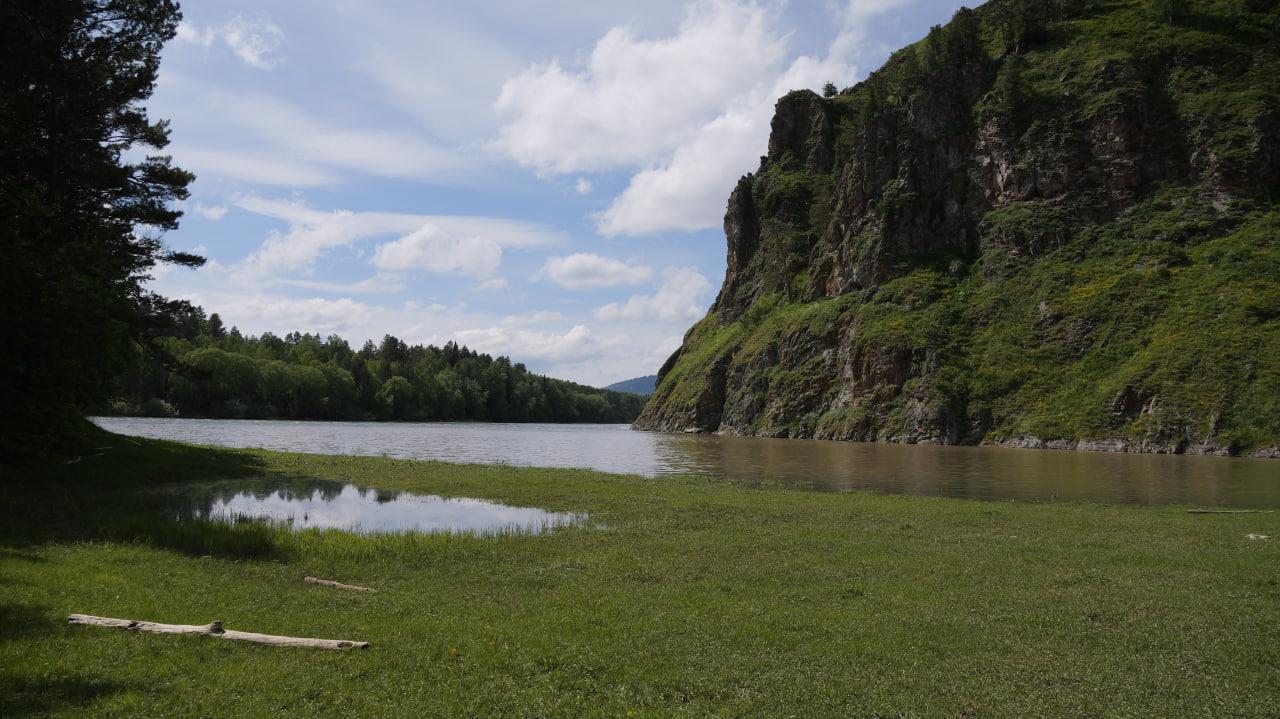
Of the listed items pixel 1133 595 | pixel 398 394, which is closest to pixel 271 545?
pixel 1133 595

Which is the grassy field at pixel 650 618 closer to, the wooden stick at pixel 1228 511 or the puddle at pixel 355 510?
the puddle at pixel 355 510

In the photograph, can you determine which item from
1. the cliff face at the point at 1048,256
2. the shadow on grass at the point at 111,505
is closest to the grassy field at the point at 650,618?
the shadow on grass at the point at 111,505

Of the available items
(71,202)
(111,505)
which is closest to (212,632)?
(111,505)

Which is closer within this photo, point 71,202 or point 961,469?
A: point 71,202

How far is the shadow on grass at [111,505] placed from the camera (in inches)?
723

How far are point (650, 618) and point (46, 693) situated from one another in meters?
8.74

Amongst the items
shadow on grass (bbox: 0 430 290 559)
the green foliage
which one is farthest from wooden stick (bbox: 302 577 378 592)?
the green foliage

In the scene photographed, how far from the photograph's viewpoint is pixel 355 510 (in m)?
29.1

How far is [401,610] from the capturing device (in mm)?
13516

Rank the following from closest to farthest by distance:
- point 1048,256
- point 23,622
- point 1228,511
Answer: point 23,622 < point 1228,511 < point 1048,256

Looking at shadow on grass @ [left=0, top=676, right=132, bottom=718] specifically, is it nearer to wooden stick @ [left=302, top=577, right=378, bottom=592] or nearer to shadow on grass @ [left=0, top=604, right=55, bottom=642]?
shadow on grass @ [left=0, top=604, right=55, bottom=642]

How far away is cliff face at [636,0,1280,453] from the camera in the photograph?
227 ft

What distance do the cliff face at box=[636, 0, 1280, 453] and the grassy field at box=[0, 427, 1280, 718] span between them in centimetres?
5363

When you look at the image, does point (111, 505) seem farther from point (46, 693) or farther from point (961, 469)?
point (961, 469)
